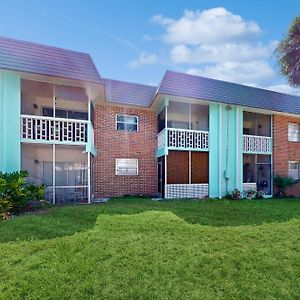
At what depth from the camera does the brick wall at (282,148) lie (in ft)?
53.8

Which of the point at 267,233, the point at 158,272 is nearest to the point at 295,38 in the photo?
the point at 267,233

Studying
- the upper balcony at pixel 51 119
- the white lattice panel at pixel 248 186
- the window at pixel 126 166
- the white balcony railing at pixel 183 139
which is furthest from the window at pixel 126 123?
the white lattice panel at pixel 248 186

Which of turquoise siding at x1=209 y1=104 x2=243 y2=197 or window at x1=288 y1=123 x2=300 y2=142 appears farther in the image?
window at x1=288 y1=123 x2=300 y2=142

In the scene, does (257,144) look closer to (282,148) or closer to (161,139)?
(282,148)

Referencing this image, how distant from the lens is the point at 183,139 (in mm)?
13727

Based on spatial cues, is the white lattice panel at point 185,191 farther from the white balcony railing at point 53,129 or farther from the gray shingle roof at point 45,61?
the gray shingle roof at point 45,61

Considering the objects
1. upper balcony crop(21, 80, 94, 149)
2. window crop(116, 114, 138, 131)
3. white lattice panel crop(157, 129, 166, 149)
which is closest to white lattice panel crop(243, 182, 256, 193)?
white lattice panel crop(157, 129, 166, 149)

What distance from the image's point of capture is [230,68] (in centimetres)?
1544

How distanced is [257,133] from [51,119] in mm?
12657

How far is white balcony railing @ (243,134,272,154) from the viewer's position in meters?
15.4

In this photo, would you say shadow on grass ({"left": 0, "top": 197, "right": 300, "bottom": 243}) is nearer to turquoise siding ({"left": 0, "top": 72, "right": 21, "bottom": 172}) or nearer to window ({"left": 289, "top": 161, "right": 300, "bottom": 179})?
turquoise siding ({"left": 0, "top": 72, "right": 21, "bottom": 172})

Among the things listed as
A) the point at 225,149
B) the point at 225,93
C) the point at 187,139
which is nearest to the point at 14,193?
the point at 187,139

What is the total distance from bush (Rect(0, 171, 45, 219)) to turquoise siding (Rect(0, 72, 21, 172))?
121cm

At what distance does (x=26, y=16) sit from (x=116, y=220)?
7.76 meters
